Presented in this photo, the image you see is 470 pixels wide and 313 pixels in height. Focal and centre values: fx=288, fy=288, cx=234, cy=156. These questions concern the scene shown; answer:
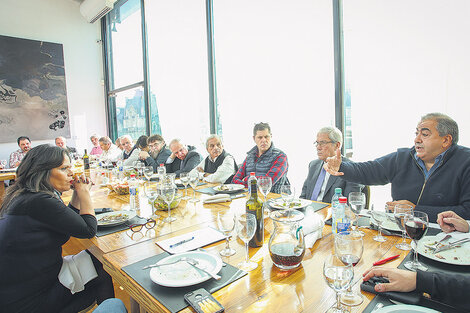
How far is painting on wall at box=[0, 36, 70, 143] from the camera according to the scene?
585 cm

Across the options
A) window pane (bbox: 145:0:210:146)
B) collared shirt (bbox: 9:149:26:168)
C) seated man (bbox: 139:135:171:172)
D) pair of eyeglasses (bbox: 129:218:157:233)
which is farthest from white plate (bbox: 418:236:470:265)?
collared shirt (bbox: 9:149:26:168)

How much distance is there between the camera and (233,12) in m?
4.08

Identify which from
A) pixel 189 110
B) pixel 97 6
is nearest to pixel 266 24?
pixel 189 110

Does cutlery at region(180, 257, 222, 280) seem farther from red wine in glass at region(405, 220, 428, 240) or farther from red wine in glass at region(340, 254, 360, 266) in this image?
red wine in glass at region(405, 220, 428, 240)

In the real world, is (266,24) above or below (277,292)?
above

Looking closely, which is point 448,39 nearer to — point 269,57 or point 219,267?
point 269,57

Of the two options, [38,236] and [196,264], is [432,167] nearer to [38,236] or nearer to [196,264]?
[196,264]

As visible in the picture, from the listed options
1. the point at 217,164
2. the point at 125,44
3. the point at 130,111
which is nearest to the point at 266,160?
the point at 217,164

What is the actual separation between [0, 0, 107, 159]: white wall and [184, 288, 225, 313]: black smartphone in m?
6.71

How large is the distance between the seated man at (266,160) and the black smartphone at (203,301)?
187cm

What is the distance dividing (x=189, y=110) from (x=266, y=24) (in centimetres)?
207

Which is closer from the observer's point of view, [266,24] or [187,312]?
[187,312]

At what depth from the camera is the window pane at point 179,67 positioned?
476 cm

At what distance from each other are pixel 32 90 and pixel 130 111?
199 centimetres
